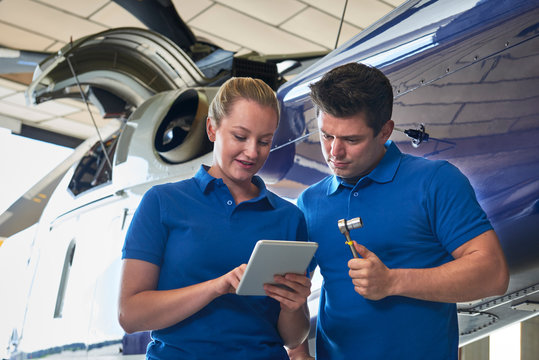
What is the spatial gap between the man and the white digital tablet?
13 cm

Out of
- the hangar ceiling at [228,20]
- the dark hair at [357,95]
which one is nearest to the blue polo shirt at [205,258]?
the dark hair at [357,95]

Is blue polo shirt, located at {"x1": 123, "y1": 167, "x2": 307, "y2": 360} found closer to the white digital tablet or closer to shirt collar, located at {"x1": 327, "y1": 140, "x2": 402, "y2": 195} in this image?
the white digital tablet

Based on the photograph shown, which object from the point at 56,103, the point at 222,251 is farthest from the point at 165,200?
the point at 56,103

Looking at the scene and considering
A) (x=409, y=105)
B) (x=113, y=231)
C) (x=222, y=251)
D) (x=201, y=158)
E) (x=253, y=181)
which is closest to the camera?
(x=222, y=251)

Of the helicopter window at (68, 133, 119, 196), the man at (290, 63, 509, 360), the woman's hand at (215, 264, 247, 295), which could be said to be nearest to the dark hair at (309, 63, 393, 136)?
the man at (290, 63, 509, 360)

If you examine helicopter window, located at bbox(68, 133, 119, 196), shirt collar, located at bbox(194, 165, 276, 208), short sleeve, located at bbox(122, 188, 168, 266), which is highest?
helicopter window, located at bbox(68, 133, 119, 196)

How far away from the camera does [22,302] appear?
484 centimetres

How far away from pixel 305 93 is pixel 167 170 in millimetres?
1219

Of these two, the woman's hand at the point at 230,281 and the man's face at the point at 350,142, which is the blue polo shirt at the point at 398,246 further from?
the woman's hand at the point at 230,281

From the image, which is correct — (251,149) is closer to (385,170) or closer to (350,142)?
(350,142)

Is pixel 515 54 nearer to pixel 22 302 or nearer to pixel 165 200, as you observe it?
pixel 165 200

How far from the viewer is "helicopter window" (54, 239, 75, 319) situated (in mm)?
4257

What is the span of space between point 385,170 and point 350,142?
5.1 inches

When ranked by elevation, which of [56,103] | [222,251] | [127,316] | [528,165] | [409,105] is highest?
[56,103]
